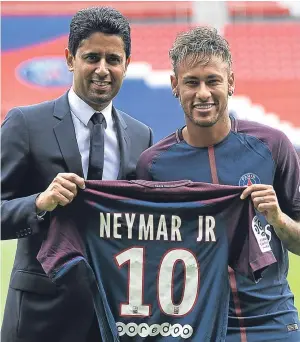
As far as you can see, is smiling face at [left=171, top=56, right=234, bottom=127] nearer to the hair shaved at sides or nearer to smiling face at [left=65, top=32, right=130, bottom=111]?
the hair shaved at sides

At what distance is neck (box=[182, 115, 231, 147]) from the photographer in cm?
254

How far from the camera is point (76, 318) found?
8.45ft

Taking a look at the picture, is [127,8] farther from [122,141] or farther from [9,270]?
[122,141]

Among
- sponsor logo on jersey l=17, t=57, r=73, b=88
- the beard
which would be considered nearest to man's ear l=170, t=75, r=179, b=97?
the beard

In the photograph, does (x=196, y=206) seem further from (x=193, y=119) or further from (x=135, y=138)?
(x=135, y=138)

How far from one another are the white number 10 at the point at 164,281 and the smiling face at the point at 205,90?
0.45 metres

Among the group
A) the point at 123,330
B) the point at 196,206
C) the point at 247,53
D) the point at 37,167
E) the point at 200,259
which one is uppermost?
the point at 247,53

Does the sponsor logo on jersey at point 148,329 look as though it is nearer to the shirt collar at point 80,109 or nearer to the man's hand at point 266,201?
the man's hand at point 266,201

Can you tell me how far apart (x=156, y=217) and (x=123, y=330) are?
378 mm

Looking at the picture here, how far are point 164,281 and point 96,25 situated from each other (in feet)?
2.97

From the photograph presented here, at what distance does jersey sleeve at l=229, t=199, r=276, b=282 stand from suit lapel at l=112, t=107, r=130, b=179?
18.0 inches

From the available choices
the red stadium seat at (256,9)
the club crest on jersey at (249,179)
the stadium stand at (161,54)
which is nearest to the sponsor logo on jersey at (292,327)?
the club crest on jersey at (249,179)

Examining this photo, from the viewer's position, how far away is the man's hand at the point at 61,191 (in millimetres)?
2318

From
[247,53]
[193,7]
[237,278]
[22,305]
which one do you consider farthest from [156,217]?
[247,53]
